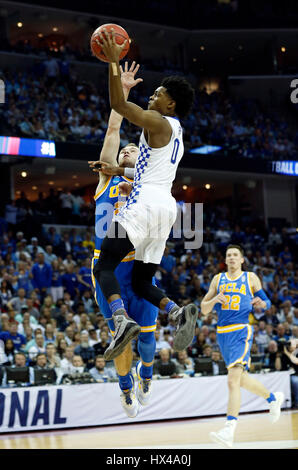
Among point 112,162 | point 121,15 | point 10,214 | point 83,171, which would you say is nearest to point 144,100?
point 83,171

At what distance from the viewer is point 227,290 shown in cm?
1086

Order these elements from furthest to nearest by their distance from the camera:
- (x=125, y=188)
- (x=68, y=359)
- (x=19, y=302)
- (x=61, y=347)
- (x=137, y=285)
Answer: (x=19, y=302) → (x=61, y=347) → (x=68, y=359) → (x=125, y=188) → (x=137, y=285)

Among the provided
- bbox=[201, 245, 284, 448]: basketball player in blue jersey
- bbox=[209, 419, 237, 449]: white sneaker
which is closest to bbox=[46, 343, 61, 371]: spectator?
bbox=[201, 245, 284, 448]: basketball player in blue jersey

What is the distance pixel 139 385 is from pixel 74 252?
14.5m

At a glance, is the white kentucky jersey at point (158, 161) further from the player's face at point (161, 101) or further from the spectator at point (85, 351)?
the spectator at point (85, 351)

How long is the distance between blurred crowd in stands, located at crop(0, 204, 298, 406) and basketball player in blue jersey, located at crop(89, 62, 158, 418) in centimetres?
666

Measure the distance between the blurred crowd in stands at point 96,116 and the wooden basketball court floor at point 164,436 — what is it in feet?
40.6

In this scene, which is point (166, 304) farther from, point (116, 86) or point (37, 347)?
point (37, 347)

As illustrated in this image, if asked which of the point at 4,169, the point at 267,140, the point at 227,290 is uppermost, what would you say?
the point at 267,140

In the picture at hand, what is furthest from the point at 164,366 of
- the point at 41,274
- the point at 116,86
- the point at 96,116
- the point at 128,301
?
the point at 96,116

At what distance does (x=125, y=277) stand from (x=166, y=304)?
771 millimetres

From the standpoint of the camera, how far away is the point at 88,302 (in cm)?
1911
